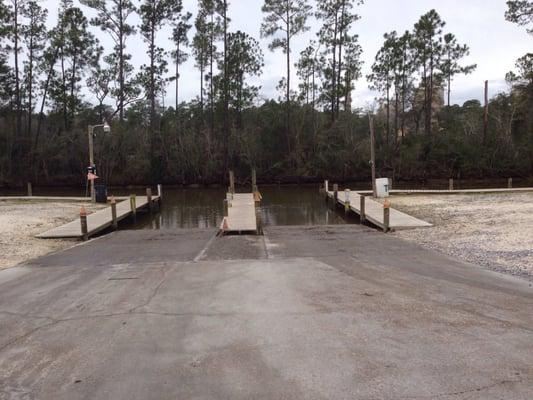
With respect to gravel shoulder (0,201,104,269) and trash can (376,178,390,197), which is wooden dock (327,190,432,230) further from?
gravel shoulder (0,201,104,269)

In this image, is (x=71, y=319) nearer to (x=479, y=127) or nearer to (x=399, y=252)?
(x=399, y=252)

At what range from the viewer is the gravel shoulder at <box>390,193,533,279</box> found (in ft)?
27.6

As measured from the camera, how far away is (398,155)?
4444cm

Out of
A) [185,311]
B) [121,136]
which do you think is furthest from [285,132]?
[185,311]

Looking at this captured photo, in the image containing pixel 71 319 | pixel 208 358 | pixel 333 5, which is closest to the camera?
pixel 208 358

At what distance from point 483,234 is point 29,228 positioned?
42.8 feet

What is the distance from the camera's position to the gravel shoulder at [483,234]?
8.40 metres

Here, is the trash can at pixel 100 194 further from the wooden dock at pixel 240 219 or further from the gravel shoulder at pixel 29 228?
the wooden dock at pixel 240 219

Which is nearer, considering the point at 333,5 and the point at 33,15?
the point at 33,15

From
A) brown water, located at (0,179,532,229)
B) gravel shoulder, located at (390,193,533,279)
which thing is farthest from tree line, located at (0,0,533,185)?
gravel shoulder, located at (390,193,533,279)

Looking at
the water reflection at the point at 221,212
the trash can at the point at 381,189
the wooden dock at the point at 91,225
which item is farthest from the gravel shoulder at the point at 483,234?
the wooden dock at the point at 91,225

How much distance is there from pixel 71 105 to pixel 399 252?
42.2 m

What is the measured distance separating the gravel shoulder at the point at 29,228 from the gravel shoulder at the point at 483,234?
909 cm

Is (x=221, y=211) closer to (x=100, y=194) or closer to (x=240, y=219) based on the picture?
(x=100, y=194)
